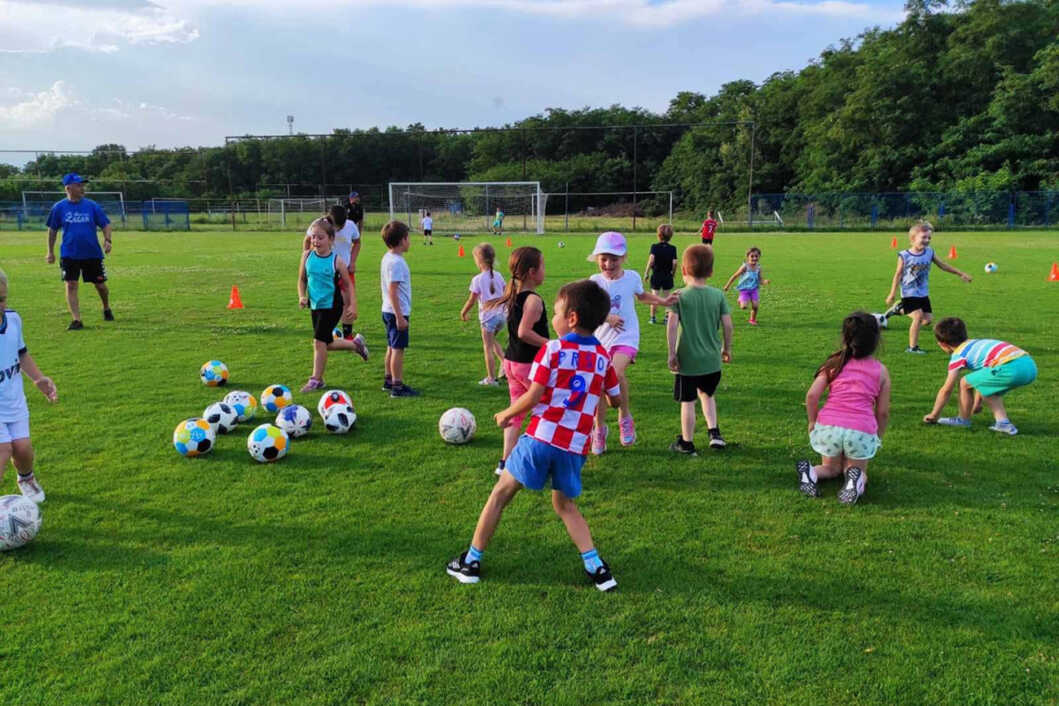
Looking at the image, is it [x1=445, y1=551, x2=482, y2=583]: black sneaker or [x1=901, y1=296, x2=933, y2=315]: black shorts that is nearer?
[x1=445, y1=551, x2=482, y2=583]: black sneaker

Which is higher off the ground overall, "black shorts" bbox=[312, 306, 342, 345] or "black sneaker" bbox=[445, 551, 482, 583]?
"black shorts" bbox=[312, 306, 342, 345]

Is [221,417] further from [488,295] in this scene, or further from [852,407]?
[852,407]

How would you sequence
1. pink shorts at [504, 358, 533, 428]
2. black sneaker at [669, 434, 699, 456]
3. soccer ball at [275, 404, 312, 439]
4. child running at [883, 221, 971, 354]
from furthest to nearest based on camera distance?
child running at [883, 221, 971, 354] → soccer ball at [275, 404, 312, 439] → black sneaker at [669, 434, 699, 456] → pink shorts at [504, 358, 533, 428]

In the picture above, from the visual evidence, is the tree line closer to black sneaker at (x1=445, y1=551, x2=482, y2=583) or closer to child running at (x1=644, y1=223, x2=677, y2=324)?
child running at (x1=644, y1=223, x2=677, y2=324)

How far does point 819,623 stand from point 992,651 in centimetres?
75

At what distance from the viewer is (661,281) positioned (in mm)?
11625

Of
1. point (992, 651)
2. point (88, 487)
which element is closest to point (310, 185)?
point (88, 487)

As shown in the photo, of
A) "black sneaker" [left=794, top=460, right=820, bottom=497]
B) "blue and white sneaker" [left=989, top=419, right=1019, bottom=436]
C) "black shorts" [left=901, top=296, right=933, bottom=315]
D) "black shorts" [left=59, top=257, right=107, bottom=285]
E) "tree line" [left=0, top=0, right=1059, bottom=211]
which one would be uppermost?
"tree line" [left=0, top=0, right=1059, bottom=211]

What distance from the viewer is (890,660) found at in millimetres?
3111

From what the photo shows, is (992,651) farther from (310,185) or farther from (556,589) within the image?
(310,185)

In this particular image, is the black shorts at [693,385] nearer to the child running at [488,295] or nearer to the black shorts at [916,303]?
the child running at [488,295]

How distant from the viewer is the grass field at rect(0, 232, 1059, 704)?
3.01m

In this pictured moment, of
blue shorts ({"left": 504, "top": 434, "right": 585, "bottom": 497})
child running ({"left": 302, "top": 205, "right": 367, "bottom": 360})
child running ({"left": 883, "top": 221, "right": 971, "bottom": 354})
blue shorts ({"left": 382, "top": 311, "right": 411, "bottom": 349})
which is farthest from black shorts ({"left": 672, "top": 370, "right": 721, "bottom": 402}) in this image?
child running ({"left": 883, "top": 221, "right": 971, "bottom": 354})

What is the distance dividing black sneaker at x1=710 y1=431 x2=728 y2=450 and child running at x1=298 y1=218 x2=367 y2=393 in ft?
12.6
